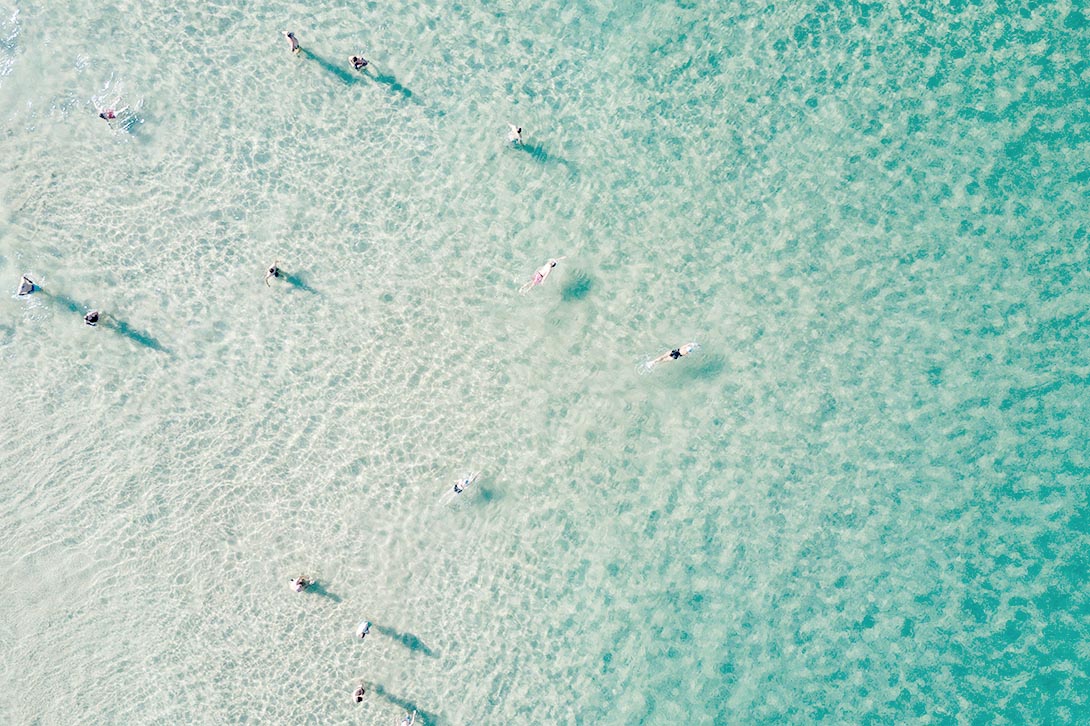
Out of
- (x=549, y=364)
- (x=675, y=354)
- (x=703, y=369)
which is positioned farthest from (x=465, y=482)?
(x=703, y=369)

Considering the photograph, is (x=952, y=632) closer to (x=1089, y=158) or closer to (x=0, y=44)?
(x=1089, y=158)

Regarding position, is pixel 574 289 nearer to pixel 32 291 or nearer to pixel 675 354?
pixel 675 354

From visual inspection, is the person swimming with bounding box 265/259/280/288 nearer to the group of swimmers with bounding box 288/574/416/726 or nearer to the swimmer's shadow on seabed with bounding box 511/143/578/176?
the swimmer's shadow on seabed with bounding box 511/143/578/176

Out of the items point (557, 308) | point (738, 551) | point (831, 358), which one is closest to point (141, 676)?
point (557, 308)

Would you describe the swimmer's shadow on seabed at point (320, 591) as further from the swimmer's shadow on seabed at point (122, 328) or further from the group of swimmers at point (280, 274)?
the swimmer's shadow on seabed at point (122, 328)

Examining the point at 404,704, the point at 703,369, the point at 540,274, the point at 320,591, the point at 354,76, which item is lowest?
the point at 404,704

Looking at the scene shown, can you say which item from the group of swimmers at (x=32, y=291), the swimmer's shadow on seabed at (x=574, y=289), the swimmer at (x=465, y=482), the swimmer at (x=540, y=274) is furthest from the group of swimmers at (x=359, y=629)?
the swimmer's shadow on seabed at (x=574, y=289)
